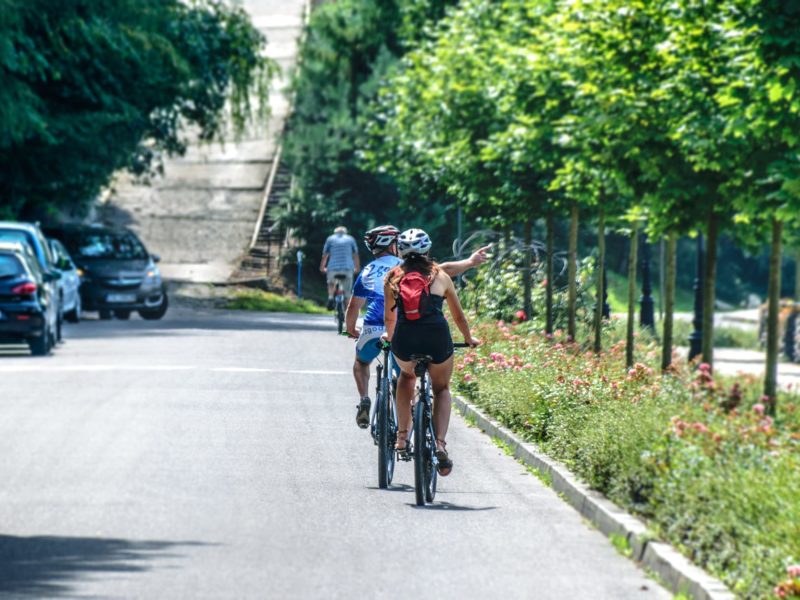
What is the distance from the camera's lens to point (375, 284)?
523 inches

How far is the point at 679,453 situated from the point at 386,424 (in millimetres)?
2604

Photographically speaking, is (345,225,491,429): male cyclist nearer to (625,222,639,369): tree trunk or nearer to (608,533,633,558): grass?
(608,533,633,558): grass

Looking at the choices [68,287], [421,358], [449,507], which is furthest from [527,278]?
[449,507]

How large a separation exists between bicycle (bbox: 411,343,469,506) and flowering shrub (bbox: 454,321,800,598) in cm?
101

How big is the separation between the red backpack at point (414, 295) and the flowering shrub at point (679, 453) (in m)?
1.38

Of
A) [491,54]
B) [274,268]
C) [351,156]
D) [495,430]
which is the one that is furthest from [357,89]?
[495,430]

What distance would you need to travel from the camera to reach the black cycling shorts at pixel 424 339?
440 inches

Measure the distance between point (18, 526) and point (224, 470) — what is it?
2792mm

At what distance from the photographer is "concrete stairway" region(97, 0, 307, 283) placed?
170 feet

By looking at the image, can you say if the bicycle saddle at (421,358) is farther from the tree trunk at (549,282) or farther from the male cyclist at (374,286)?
the tree trunk at (549,282)

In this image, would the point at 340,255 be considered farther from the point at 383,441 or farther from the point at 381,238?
the point at 383,441

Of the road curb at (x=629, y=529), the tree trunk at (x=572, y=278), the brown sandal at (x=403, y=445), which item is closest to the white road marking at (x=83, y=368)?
the tree trunk at (x=572, y=278)

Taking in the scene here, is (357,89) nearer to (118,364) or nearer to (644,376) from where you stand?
(118,364)

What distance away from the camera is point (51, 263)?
2866 cm
